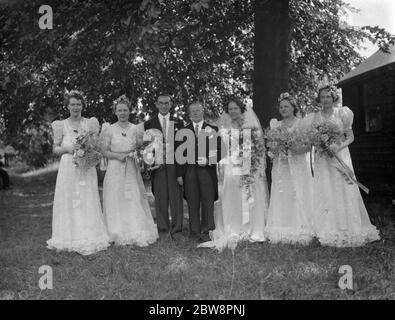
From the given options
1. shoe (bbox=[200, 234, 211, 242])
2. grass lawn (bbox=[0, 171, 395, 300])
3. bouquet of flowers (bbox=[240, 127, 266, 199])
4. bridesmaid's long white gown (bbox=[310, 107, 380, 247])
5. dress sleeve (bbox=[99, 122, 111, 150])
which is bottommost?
grass lawn (bbox=[0, 171, 395, 300])

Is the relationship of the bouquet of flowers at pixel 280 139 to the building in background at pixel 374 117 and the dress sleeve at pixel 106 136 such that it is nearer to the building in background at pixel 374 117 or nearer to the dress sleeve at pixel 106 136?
the dress sleeve at pixel 106 136

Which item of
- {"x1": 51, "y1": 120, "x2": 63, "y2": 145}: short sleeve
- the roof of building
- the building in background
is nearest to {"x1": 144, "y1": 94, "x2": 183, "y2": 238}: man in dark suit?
{"x1": 51, "y1": 120, "x2": 63, "y2": 145}: short sleeve

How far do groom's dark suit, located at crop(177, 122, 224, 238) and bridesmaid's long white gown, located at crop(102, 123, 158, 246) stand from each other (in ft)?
2.32

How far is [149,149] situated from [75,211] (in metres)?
1.47

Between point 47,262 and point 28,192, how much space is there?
1239 cm

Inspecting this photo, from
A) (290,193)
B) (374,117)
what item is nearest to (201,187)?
(290,193)

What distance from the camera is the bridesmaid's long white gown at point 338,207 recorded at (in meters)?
6.78

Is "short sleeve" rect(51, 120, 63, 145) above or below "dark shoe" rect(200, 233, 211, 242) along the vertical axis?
above

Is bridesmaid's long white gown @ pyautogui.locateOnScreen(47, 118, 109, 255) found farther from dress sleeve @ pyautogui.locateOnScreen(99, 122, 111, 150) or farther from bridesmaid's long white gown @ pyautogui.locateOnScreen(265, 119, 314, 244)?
bridesmaid's long white gown @ pyautogui.locateOnScreen(265, 119, 314, 244)

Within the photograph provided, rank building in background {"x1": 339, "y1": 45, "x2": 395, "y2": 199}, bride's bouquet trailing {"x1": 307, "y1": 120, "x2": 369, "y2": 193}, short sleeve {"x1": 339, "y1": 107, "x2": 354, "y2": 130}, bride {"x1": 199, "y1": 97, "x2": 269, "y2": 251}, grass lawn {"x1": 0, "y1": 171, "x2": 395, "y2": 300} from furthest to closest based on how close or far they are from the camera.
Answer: building in background {"x1": 339, "y1": 45, "x2": 395, "y2": 199} < bride {"x1": 199, "y1": 97, "x2": 269, "y2": 251} < short sleeve {"x1": 339, "y1": 107, "x2": 354, "y2": 130} < bride's bouquet trailing {"x1": 307, "y1": 120, "x2": 369, "y2": 193} < grass lawn {"x1": 0, "y1": 171, "x2": 395, "y2": 300}

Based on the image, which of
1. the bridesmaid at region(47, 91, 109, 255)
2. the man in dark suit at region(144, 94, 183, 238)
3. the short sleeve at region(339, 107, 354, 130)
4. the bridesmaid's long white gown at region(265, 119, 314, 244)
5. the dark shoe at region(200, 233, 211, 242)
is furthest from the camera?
the man in dark suit at region(144, 94, 183, 238)

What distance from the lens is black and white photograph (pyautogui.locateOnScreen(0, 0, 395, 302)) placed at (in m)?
5.23

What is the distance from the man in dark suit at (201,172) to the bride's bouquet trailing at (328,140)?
1.47 meters
